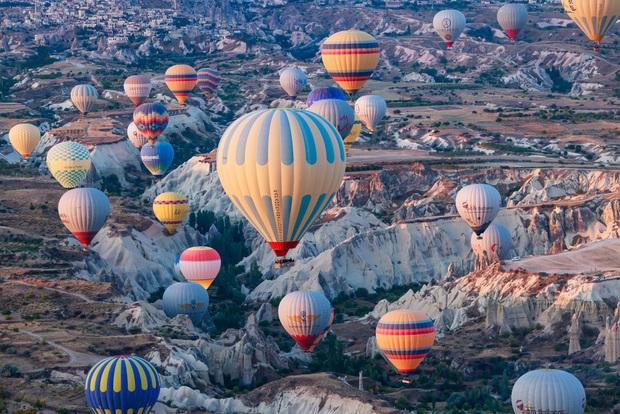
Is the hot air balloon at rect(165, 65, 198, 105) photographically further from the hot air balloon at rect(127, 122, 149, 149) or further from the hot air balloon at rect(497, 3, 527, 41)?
the hot air balloon at rect(497, 3, 527, 41)

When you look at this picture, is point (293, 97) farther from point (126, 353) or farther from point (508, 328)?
point (126, 353)

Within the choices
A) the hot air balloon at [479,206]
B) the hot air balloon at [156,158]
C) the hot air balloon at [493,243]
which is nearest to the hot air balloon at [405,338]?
the hot air balloon at [493,243]

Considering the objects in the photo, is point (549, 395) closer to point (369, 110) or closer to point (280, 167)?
point (280, 167)

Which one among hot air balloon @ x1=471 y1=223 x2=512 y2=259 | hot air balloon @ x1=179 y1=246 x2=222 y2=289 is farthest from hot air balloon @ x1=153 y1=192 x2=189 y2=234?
hot air balloon @ x1=471 y1=223 x2=512 y2=259

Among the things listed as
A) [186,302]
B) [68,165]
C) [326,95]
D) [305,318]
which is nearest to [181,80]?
[68,165]

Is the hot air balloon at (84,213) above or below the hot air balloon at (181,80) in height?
above

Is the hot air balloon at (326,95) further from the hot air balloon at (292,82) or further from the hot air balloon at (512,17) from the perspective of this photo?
the hot air balloon at (292,82)
